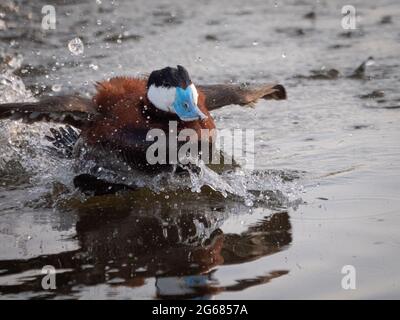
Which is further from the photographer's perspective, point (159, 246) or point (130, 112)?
point (130, 112)

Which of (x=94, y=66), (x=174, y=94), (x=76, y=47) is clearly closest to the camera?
(x=174, y=94)

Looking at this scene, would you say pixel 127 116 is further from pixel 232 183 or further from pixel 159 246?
pixel 159 246

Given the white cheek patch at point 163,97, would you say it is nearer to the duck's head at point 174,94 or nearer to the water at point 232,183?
the duck's head at point 174,94

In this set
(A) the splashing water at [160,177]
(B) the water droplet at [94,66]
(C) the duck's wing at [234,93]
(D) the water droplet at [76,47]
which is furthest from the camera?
(D) the water droplet at [76,47]

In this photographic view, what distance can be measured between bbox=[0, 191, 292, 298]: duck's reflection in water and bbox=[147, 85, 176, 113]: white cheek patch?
524 millimetres

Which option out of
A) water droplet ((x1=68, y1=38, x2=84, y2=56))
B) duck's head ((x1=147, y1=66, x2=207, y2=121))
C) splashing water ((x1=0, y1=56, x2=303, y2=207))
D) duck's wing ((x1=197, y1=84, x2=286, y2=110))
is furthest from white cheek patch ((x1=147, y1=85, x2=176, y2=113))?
water droplet ((x1=68, y1=38, x2=84, y2=56))

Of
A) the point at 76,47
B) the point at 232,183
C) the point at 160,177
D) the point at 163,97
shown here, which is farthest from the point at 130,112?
the point at 76,47

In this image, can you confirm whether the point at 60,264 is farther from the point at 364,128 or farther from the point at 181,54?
the point at 181,54

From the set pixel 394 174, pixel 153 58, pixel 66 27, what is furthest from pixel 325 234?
pixel 66 27

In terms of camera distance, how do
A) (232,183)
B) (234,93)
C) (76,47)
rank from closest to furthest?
(232,183)
(234,93)
(76,47)

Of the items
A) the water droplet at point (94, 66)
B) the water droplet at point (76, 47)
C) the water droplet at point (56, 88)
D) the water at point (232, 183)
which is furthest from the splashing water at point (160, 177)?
the water droplet at point (76, 47)

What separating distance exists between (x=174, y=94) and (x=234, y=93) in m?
0.91

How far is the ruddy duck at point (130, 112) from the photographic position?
507 centimetres

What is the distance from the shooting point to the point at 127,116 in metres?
5.13
